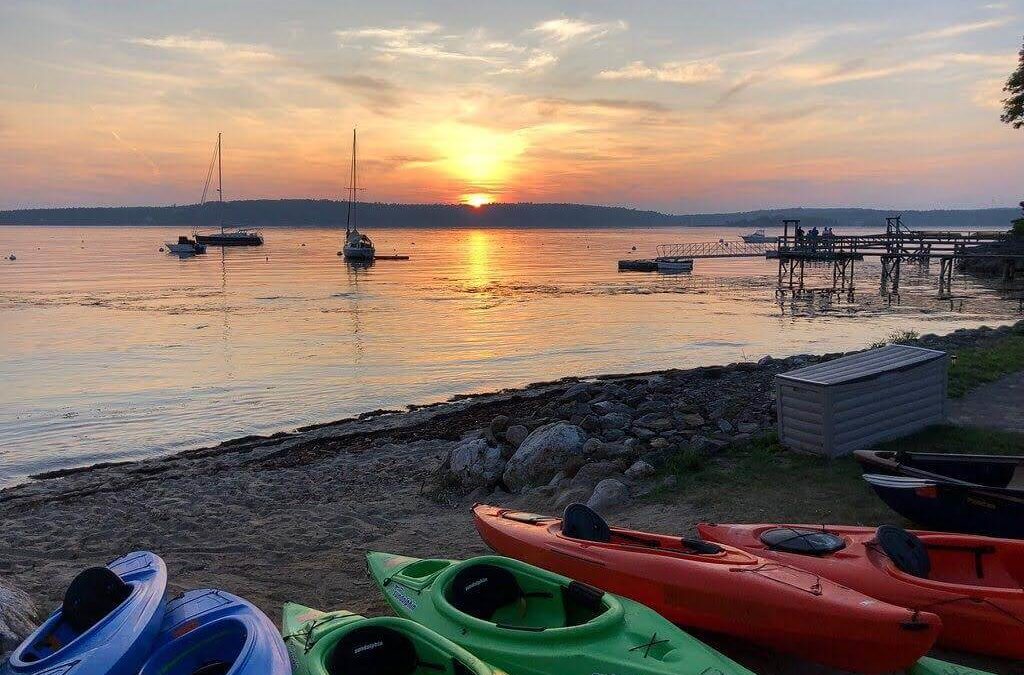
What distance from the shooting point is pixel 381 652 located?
4539mm

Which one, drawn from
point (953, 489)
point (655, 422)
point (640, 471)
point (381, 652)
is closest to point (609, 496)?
point (640, 471)

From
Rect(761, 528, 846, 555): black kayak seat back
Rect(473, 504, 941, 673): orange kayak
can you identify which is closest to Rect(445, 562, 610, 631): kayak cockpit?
Rect(473, 504, 941, 673): orange kayak

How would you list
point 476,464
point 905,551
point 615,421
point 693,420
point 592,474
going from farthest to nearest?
point 615,421 → point 693,420 → point 476,464 → point 592,474 → point 905,551

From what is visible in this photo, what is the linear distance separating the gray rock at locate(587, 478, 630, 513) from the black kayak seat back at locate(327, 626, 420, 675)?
14.3ft

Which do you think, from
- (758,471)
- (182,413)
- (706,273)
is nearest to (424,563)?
(758,471)

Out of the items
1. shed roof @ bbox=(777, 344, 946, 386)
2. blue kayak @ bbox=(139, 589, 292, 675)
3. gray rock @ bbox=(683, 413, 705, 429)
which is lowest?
blue kayak @ bbox=(139, 589, 292, 675)

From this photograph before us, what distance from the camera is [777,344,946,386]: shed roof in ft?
28.9

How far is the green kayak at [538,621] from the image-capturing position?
4.48 m

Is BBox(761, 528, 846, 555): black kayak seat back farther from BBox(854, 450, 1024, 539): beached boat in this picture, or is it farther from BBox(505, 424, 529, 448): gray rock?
BBox(505, 424, 529, 448): gray rock

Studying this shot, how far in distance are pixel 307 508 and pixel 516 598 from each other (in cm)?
535

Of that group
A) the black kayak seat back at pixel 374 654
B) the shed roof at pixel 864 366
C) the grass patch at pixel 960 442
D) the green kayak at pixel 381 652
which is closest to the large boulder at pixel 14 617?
the green kayak at pixel 381 652

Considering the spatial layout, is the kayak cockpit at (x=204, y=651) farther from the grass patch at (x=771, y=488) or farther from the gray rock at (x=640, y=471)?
the gray rock at (x=640, y=471)

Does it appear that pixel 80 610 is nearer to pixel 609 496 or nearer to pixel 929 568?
pixel 609 496

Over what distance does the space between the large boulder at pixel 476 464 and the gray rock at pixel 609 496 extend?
187 cm
